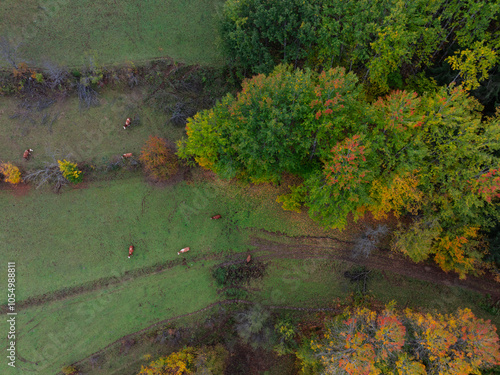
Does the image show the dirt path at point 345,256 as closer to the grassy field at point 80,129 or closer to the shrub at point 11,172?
the grassy field at point 80,129

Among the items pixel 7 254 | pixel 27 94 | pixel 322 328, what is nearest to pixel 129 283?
pixel 7 254

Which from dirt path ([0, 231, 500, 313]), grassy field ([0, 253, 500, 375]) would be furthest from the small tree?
grassy field ([0, 253, 500, 375])

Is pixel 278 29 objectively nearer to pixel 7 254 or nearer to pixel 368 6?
pixel 368 6

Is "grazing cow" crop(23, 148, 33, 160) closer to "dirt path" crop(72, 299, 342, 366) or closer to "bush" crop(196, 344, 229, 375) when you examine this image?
"dirt path" crop(72, 299, 342, 366)

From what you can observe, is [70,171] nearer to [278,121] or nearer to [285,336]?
[278,121]

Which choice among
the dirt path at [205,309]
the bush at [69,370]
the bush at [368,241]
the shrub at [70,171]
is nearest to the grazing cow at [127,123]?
the shrub at [70,171]
